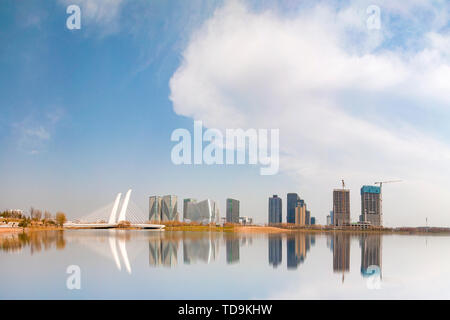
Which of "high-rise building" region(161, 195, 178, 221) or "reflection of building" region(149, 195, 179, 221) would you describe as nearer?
"high-rise building" region(161, 195, 178, 221)

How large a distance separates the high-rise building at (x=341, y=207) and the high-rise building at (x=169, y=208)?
54.7 meters

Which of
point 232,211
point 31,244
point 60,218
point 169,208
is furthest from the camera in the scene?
point 232,211

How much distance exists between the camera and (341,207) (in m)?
130

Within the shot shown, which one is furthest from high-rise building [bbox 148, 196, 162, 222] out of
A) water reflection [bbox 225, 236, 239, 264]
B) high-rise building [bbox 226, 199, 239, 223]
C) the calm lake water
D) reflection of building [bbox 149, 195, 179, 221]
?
the calm lake water

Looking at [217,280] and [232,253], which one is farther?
[232,253]

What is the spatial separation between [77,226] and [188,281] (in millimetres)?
77935

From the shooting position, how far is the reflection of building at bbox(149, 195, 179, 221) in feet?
340

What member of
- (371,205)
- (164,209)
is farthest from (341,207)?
(164,209)

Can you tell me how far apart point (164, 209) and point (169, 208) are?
1.55 meters

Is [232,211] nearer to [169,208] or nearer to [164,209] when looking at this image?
[169,208]

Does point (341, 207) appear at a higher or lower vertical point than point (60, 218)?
lower

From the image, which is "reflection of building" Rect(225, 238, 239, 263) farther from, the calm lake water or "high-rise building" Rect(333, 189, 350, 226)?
"high-rise building" Rect(333, 189, 350, 226)
